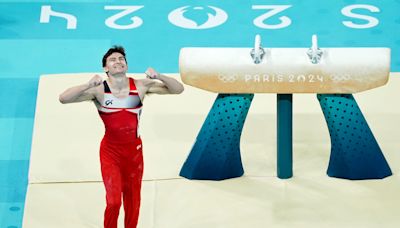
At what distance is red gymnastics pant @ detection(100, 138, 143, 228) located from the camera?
796 centimetres

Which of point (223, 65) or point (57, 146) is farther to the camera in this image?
point (57, 146)

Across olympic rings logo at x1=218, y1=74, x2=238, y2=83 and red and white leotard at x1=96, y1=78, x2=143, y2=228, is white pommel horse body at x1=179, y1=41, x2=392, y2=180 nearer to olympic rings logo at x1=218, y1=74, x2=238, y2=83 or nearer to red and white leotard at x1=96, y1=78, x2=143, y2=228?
olympic rings logo at x1=218, y1=74, x2=238, y2=83

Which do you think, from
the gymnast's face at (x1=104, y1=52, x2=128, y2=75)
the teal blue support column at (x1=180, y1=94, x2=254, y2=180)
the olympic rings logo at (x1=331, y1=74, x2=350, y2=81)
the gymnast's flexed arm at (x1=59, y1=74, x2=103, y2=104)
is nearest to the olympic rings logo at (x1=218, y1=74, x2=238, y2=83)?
the teal blue support column at (x1=180, y1=94, x2=254, y2=180)

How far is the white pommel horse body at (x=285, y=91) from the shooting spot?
8.59m

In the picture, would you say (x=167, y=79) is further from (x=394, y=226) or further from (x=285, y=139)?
(x=394, y=226)

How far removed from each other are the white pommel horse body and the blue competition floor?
6.39ft

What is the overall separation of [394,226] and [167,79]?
1.97 m

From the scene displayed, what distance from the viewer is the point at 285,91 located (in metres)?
8.65

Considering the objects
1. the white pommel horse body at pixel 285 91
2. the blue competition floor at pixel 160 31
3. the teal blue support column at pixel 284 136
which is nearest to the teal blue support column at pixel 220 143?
the white pommel horse body at pixel 285 91

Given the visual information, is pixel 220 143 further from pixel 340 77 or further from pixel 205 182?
pixel 340 77

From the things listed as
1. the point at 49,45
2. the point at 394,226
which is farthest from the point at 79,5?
the point at 394,226

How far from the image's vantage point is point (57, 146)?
374 inches

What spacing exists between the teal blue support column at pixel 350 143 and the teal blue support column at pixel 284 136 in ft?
0.91

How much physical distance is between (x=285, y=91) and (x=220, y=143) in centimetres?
71
